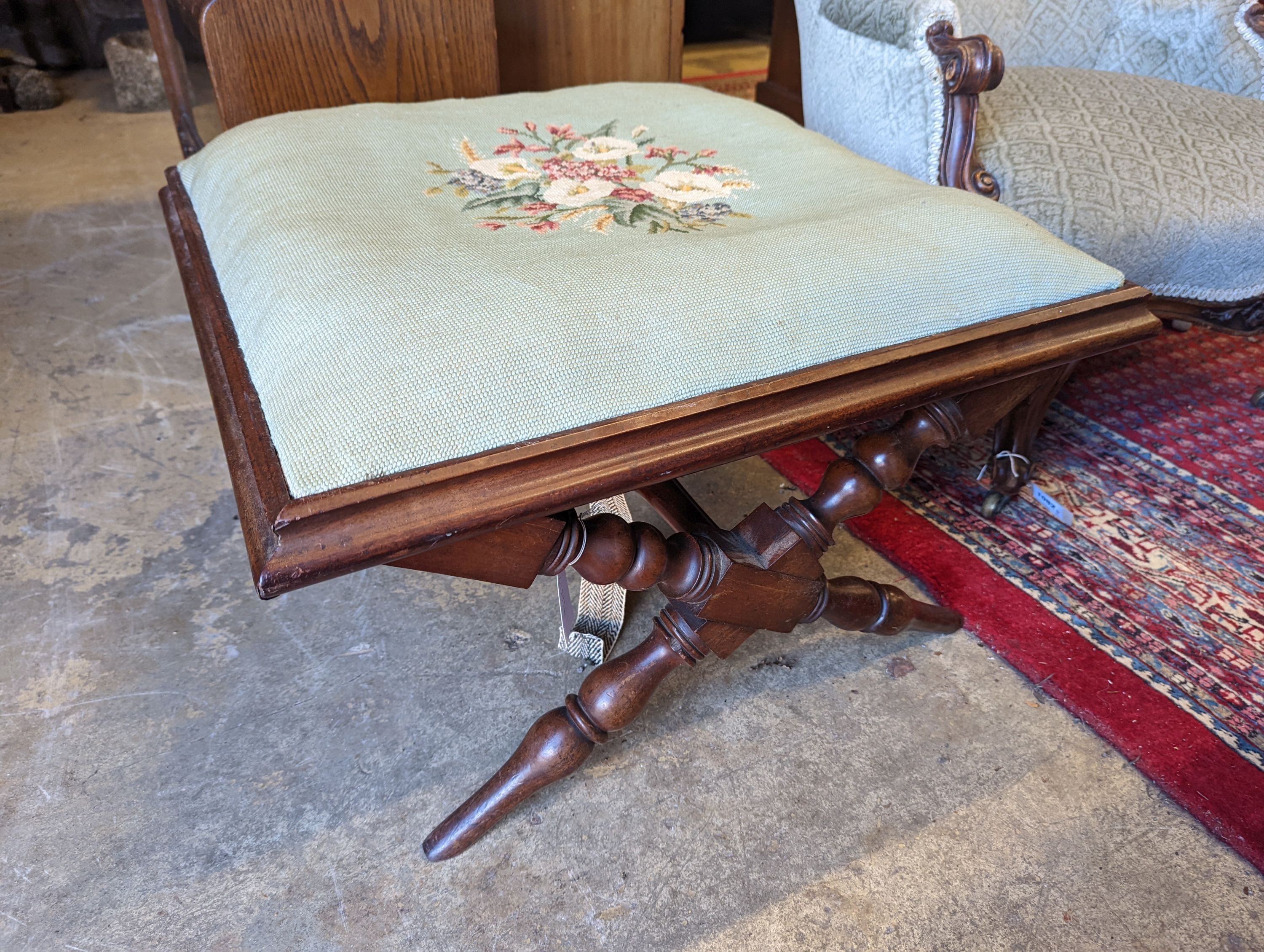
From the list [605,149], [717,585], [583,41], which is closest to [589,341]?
[717,585]

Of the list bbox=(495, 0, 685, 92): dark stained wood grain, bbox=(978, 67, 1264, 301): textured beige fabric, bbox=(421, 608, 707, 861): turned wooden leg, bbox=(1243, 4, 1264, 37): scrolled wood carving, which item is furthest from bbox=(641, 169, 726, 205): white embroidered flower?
bbox=(1243, 4, 1264, 37): scrolled wood carving

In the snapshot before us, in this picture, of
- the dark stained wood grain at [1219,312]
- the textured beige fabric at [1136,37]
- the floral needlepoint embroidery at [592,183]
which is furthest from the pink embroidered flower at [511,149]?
the textured beige fabric at [1136,37]

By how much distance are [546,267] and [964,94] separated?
30.7 inches

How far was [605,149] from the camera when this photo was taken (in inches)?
40.3

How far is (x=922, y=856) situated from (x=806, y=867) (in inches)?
4.8

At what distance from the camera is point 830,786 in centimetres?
Result: 95

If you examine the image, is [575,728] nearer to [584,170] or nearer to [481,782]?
[481,782]

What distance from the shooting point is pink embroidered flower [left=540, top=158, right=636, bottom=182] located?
95cm

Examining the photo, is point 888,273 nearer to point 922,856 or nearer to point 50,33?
point 922,856

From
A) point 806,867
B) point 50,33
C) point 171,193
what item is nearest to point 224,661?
point 171,193

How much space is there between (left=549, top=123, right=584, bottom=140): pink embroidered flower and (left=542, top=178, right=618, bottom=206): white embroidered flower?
14 cm

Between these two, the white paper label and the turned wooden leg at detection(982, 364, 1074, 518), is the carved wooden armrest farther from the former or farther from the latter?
the white paper label

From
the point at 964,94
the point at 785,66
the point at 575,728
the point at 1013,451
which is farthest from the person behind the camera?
the point at 785,66

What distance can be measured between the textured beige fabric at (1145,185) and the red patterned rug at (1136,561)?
0.30 meters
